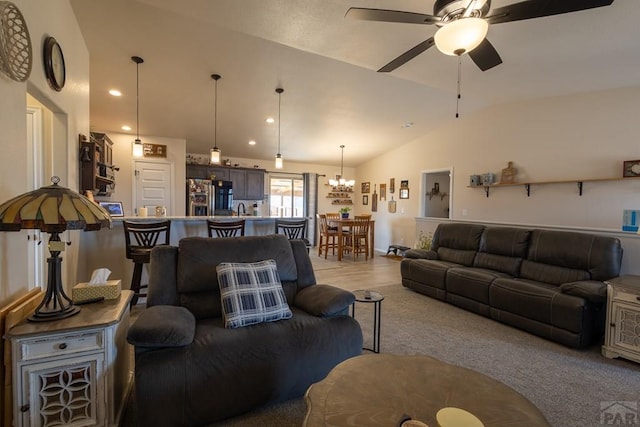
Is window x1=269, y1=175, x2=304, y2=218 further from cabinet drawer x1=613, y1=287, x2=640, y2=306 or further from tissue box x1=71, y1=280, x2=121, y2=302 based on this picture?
cabinet drawer x1=613, y1=287, x2=640, y2=306

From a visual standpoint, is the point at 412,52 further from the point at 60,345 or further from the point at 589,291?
the point at 60,345

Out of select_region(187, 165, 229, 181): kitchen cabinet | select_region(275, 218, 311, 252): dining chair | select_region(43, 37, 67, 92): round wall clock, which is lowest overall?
select_region(275, 218, 311, 252): dining chair

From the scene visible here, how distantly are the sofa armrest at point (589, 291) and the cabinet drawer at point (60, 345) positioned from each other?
146 inches

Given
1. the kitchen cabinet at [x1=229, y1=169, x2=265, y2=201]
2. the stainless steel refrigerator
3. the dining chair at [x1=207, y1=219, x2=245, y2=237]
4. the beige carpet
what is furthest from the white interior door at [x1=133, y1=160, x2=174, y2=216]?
the beige carpet

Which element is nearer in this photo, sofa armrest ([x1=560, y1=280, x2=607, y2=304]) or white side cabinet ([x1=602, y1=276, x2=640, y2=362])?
white side cabinet ([x1=602, y1=276, x2=640, y2=362])

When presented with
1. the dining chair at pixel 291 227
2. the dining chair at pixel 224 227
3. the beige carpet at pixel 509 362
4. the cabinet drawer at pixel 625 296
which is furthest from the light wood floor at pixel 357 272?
the cabinet drawer at pixel 625 296

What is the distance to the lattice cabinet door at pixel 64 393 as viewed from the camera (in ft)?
4.42

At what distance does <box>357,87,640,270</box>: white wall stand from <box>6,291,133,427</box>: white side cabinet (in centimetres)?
467

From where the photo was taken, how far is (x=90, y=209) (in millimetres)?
1453

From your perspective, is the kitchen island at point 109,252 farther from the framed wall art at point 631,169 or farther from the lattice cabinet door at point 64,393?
the framed wall art at point 631,169

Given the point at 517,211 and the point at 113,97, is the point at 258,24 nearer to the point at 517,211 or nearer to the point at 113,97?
the point at 113,97

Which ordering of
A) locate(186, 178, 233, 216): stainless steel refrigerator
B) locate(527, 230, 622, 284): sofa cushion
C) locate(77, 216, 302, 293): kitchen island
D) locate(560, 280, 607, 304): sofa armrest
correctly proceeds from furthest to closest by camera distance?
1. locate(186, 178, 233, 216): stainless steel refrigerator
2. locate(77, 216, 302, 293): kitchen island
3. locate(527, 230, 622, 284): sofa cushion
4. locate(560, 280, 607, 304): sofa armrest

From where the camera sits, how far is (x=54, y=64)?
218 centimetres

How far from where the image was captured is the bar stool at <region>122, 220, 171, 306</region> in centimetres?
328
